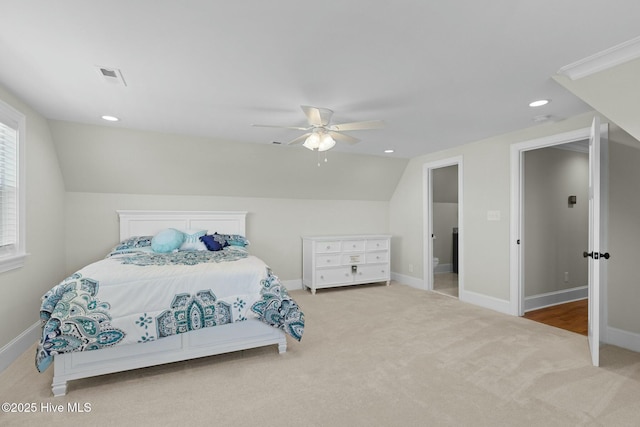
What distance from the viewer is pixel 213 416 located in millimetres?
1913

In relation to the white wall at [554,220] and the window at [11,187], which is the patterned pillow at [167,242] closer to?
the window at [11,187]

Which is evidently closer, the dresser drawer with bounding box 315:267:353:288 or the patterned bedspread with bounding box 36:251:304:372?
the patterned bedspread with bounding box 36:251:304:372

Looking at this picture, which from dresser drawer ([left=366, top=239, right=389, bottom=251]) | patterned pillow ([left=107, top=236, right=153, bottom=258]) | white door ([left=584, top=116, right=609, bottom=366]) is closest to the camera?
white door ([left=584, top=116, right=609, bottom=366])

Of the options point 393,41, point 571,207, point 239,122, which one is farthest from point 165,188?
point 571,207

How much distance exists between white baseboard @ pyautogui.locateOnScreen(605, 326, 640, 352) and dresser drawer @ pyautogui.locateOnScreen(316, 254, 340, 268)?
10.6 ft

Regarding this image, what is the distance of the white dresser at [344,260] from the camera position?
4.92m

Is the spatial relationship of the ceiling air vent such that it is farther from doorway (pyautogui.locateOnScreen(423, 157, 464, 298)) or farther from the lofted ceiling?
doorway (pyautogui.locateOnScreen(423, 157, 464, 298))

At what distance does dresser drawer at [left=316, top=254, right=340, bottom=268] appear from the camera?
16.2ft

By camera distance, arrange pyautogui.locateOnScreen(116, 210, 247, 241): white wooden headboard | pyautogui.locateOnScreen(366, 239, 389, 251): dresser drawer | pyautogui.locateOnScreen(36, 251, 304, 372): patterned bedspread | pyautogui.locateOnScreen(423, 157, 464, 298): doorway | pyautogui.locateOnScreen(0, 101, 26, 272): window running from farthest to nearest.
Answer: pyautogui.locateOnScreen(366, 239, 389, 251): dresser drawer < pyautogui.locateOnScreen(423, 157, 464, 298): doorway < pyautogui.locateOnScreen(116, 210, 247, 241): white wooden headboard < pyautogui.locateOnScreen(0, 101, 26, 272): window < pyautogui.locateOnScreen(36, 251, 304, 372): patterned bedspread

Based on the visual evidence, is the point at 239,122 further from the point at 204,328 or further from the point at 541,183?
the point at 541,183

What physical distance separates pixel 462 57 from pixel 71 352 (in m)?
3.32

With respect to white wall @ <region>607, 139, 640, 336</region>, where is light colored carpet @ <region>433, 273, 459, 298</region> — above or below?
below

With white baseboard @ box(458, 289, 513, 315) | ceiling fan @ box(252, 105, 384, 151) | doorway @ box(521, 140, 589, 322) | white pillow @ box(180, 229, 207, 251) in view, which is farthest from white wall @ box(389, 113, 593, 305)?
white pillow @ box(180, 229, 207, 251)

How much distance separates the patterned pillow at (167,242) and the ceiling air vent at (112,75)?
1940 mm
